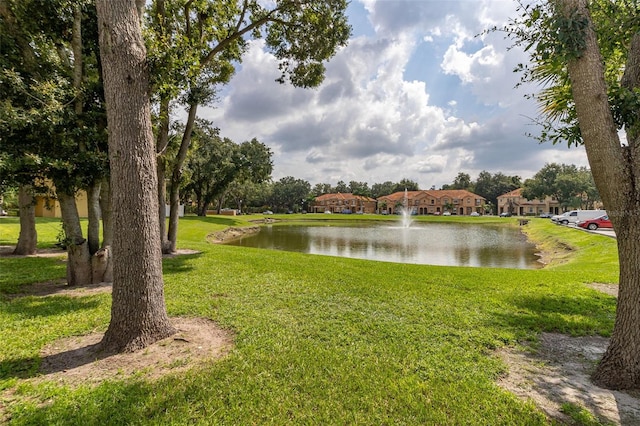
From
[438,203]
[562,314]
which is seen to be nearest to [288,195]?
[438,203]

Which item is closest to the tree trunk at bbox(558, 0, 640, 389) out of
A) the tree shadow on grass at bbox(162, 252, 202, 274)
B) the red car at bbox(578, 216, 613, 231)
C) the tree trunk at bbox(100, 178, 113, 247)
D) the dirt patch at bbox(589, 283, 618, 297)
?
the dirt patch at bbox(589, 283, 618, 297)

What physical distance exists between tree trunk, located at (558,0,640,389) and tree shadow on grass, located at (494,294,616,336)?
5.21 feet

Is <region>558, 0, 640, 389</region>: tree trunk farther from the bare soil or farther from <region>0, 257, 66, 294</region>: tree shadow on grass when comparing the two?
<region>0, 257, 66, 294</region>: tree shadow on grass

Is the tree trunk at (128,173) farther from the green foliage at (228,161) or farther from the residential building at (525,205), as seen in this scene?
the residential building at (525,205)

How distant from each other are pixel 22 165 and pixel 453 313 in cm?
791

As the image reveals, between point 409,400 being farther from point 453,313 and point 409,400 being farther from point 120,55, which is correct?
point 120,55

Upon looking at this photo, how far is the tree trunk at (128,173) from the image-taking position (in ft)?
12.3

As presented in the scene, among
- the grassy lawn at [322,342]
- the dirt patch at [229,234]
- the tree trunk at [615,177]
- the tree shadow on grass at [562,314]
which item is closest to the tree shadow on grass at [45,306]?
the grassy lawn at [322,342]

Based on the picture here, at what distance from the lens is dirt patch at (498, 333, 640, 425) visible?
2863mm

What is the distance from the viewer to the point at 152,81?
4.00m

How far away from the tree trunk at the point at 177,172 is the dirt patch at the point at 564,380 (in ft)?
34.9

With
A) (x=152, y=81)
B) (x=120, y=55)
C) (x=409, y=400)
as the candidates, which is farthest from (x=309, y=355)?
(x=120, y=55)

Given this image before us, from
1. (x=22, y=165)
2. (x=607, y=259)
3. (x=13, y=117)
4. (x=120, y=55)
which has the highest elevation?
(x=120, y=55)

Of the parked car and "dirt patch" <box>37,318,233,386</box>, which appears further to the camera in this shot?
the parked car
